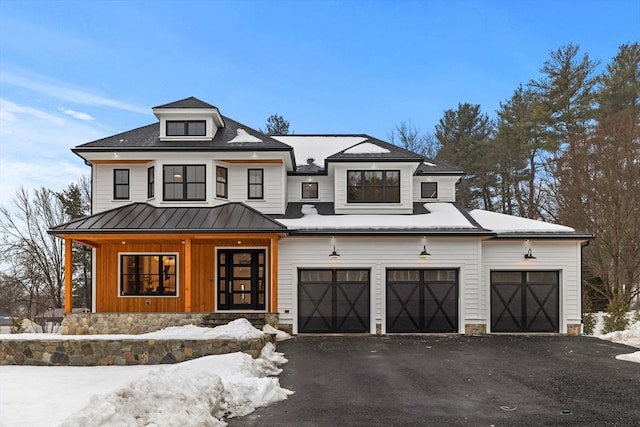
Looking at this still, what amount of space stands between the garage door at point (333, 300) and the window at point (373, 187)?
299 centimetres

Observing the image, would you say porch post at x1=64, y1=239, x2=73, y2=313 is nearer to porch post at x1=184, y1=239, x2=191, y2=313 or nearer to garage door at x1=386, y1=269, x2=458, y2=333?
porch post at x1=184, y1=239, x2=191, y2=313

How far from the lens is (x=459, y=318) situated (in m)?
15.1

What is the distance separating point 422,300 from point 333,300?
2.99 metres

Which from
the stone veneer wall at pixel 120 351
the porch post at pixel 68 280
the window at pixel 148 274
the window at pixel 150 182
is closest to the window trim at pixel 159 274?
the window at pixel 148 274

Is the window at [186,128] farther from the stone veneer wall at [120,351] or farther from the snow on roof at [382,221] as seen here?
the stone veneer wall at [120,351]

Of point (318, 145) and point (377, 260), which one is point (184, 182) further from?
point (377, 260)

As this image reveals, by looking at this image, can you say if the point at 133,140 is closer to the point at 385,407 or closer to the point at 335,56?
the point at 385,407

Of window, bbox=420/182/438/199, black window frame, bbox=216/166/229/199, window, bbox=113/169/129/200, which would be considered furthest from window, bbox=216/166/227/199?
window, bbox=420/182/438/199

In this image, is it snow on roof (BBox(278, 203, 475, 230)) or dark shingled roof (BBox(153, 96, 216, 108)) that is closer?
snow on roof (BBox(278, 203, 475, 230))

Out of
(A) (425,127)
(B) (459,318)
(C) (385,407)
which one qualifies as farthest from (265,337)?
(A) (425,127)

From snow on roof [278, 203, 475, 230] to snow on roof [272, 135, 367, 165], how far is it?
10.5 ft

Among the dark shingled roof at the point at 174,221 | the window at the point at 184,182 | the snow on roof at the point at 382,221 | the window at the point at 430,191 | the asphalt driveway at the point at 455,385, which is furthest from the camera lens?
the window at the point at 430,191

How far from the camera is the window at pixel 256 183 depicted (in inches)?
657

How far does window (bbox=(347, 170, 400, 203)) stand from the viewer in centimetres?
1677
